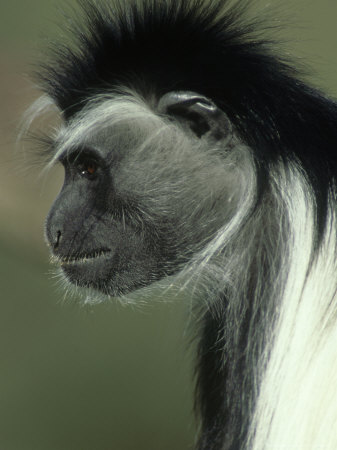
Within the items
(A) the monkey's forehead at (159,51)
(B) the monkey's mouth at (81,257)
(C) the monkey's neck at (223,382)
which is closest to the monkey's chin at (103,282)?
(B) the monkey's mouth at (81,257)

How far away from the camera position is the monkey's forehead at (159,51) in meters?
1.14

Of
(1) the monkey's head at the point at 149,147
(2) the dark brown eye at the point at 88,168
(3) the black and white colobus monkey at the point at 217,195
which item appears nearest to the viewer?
(3) the black and white colobus monkey at the point at 217,195

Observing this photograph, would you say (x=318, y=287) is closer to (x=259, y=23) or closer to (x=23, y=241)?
(x=259, y=23)

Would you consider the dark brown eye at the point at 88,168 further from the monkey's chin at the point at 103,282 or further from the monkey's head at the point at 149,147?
the monkey's chin at the point at 103,282

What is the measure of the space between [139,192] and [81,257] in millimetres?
180

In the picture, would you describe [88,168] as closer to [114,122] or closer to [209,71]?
[114,122]

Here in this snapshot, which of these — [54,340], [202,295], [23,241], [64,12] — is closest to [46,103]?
[64,12]

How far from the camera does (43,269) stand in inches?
70.0

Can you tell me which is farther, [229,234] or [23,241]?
[23,241]

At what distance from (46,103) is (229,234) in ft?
1.89

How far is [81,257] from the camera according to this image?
1.30 m

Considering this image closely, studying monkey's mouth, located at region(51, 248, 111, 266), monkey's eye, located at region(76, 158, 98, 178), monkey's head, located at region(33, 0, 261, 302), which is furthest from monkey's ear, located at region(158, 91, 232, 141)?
monkey's mouth, located at region(51, 248, 111, 266)

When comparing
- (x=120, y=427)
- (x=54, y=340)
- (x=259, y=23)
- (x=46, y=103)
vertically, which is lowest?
(x=120, y=427)

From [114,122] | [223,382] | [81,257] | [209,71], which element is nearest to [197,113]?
[209,71]
